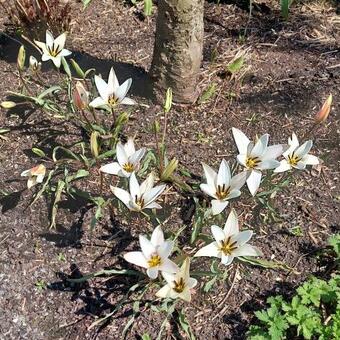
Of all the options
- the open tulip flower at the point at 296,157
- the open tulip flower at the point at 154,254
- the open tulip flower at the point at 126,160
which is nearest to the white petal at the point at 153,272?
the open tulip flower at the point at 154,254

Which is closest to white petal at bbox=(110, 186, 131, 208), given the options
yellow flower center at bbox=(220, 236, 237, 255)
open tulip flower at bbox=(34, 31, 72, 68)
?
yellow flower center at bbox=(220, 236, 237, 255)

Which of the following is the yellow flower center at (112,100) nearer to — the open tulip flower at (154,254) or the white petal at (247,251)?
the open tulip flower at (154,254)

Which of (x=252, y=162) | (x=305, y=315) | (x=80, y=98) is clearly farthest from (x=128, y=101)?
(x=305, y=315)

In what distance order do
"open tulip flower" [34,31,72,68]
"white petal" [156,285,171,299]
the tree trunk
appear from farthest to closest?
the tree trunk < "open tulip flower" [34,31,72,68] < "white petal" [156,285,171,299]

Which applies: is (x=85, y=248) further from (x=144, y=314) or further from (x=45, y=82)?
(x=45, y=82)

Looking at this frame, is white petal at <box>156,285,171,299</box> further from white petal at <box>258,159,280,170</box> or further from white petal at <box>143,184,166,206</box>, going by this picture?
white petal at <box>258,159,280,170</box>

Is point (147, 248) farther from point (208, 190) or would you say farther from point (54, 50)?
point (54, 50)

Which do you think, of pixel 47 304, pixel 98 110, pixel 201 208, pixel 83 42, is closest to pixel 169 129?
pixel 98 110
